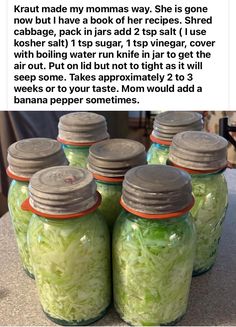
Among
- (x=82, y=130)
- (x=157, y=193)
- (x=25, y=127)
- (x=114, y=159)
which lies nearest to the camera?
(x=157, y=193)

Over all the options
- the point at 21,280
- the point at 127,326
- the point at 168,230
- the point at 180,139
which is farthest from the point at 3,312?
the point at 180,139

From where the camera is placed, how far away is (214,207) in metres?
0.78

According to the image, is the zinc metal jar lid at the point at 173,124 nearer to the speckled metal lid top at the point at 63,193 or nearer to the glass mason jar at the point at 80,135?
the glass mason jar at the point at 80,135

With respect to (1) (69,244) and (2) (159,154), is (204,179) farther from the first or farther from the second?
(1) (69,244)

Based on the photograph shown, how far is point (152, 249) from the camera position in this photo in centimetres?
64

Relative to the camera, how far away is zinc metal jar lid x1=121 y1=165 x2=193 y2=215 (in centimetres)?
61

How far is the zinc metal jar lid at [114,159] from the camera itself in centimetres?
73

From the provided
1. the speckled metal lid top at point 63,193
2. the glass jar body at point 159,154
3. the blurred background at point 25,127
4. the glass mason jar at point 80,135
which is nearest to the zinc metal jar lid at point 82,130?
the glass mason jar at point 80,135

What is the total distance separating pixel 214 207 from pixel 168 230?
180mm

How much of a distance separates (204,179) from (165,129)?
0.15 m


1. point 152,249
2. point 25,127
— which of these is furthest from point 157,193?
point 25,127

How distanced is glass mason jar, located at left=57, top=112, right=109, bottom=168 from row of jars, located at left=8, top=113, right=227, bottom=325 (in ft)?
0.28
